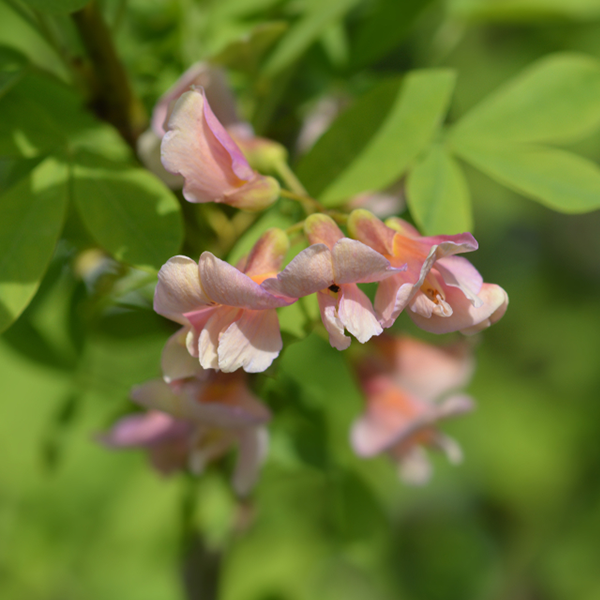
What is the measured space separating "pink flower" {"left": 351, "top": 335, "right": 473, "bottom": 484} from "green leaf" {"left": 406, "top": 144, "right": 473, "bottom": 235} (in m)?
0.30

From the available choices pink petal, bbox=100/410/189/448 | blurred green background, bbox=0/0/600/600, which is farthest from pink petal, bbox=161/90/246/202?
pink petal, bbox=100/410/189/448

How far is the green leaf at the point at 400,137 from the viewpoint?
0.57 metres

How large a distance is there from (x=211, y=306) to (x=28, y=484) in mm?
1123

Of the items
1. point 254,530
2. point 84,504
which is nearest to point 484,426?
point 254,530

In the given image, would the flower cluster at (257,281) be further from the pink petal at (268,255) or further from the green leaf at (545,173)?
the green leaf at (545,173)

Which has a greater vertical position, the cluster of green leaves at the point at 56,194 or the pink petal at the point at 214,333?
the cluster of green leaves at the point at 56,194

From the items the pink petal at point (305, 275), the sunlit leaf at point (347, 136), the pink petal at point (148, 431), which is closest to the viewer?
the pink petal at point (305, 275)

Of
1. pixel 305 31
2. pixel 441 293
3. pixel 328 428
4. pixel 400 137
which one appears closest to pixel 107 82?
pixel 305 31

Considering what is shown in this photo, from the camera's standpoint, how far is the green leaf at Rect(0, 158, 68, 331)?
49 centimetres

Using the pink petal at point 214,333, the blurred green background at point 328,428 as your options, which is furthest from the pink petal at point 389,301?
the blurred green background at point 328,428

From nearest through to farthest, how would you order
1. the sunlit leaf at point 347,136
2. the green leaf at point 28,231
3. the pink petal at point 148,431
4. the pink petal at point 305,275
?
the pink petal at point 305,275 < the green leaf at point 28,231 < the sunlit leaf at point 347,136 < the pink petal at point 148,431

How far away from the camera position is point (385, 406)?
2.66ft

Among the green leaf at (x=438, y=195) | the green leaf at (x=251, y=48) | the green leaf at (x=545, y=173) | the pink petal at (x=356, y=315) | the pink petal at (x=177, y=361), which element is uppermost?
the green leaf at (x=251, y=48)

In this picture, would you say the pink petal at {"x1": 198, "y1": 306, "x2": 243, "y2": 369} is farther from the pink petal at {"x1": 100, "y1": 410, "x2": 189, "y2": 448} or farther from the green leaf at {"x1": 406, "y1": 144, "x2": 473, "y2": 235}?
the pink petal at {"x1": 100, "y1": 410, "x2": 189, "y2": 448}
